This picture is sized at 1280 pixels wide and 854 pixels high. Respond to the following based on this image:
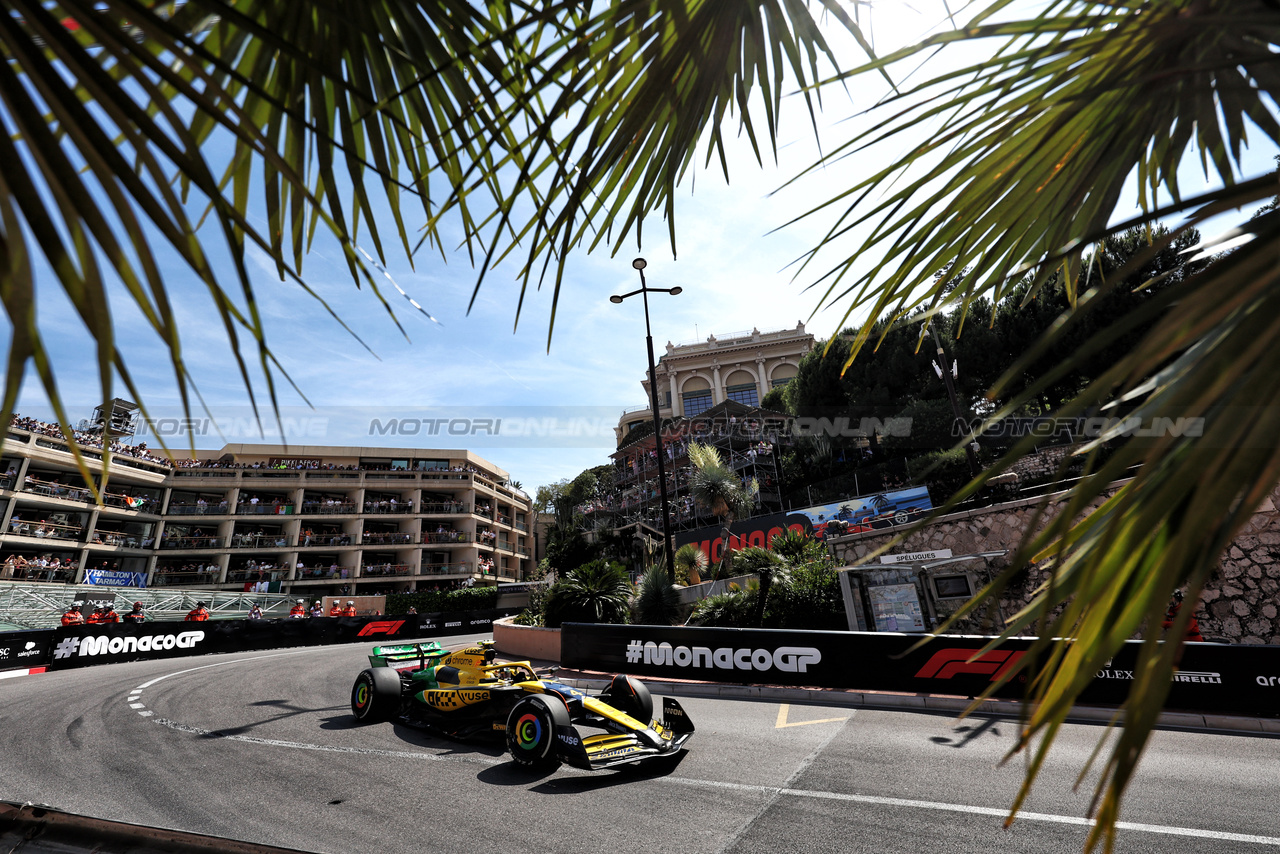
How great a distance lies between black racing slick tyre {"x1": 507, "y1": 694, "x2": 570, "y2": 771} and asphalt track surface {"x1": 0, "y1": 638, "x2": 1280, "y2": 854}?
180 mm

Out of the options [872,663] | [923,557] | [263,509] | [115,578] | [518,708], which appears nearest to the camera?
[518,708]

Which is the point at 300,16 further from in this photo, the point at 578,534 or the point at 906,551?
the point at 578,534

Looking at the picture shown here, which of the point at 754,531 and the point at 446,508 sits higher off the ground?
the point at 446,508

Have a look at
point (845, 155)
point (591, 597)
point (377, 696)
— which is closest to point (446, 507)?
point (591, 597)

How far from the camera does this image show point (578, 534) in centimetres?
3728

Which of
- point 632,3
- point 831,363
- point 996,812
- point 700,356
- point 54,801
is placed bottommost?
point 996,812

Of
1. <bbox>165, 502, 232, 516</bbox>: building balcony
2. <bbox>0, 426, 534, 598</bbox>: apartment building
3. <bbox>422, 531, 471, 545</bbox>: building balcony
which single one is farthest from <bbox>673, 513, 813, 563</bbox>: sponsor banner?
<bbox>165, 502, 232, 516</bbox>: building balcony

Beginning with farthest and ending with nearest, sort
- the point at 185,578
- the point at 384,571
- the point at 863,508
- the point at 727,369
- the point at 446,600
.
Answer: the point at 727,369 < the point at 384,571 < the point at 185,578 < the point at 446,600 < the point at 863,508

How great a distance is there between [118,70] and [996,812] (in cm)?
554

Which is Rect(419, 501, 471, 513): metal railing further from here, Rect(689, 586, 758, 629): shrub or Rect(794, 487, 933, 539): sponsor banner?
Rect(689, 586, 758, 629): shrub

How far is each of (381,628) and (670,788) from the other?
2241cm

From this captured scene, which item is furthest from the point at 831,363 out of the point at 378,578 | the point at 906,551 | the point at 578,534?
the point at 378,578

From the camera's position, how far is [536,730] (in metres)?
5.75

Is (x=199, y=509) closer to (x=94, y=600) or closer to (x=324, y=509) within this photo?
(x=324, y=509)
